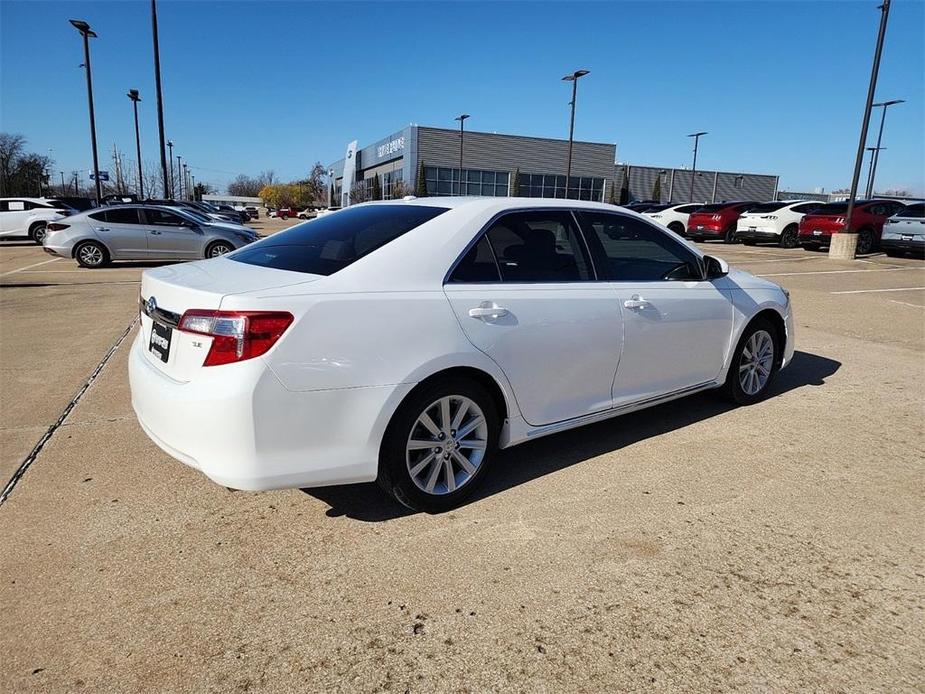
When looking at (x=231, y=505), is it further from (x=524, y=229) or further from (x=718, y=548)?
(x=718, y=548)

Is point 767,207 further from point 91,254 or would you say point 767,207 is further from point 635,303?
point 635,303

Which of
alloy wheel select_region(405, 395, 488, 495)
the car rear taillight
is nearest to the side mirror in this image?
alloy wheel select_region(405, 395, 488, 495)

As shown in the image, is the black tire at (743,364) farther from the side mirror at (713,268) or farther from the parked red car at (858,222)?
the parked red car at (858,222)

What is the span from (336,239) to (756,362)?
3405 mm

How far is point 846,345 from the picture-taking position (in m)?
7.27

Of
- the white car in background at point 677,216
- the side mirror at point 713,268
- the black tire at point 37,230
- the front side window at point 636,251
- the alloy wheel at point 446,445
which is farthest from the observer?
the white car in background at point 677,216

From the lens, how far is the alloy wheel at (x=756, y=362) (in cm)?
493

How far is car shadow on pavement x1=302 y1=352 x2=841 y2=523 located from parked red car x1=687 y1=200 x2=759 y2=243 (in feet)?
67.5

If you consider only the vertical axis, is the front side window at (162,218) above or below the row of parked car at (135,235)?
above

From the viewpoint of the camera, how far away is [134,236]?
14.6 metres

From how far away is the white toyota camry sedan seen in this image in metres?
2.71

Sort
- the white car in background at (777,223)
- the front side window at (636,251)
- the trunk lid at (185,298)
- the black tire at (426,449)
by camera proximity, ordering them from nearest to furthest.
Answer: the trunk lid at (185,298)
the black tire at (426,449)
the front side window at (636,251)
the white car in background at (777,223)

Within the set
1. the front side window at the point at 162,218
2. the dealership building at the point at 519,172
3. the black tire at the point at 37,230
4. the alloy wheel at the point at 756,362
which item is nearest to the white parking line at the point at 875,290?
the alloy wheel at the point at 756,362

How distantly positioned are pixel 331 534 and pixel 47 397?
3.30 meters
